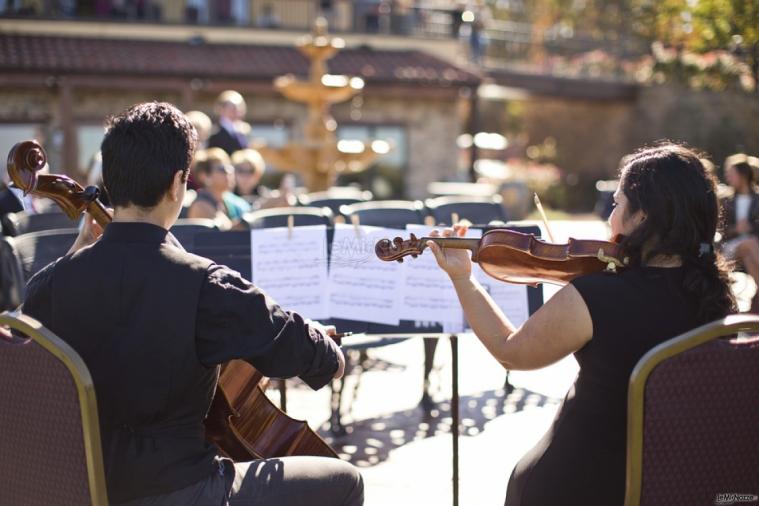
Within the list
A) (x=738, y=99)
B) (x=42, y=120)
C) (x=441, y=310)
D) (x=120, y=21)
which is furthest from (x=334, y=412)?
(x=738, y=99)

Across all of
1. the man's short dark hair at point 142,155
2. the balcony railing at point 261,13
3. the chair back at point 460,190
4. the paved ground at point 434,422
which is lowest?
the paved ground at point 434,422

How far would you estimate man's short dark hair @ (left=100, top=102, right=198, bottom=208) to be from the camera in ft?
6.54

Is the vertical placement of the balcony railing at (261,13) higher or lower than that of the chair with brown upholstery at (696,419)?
higher

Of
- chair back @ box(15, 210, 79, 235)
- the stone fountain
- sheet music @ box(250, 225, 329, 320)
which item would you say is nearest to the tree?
sheet music @ box(250, 225, 329, 320)

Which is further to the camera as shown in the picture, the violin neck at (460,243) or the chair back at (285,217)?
the chair back at (285,217)

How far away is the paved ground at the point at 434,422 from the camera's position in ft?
12.6

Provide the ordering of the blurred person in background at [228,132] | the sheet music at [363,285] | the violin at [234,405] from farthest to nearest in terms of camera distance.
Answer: the blurred person in background at [228,132]
the sheet music at [363,285]
the violin at [234,405]

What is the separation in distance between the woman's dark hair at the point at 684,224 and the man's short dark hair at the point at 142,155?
1.18m

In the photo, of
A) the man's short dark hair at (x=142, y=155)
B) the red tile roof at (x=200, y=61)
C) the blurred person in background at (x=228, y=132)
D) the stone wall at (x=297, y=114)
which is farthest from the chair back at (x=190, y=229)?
the stone wall at (x=297, y=114)

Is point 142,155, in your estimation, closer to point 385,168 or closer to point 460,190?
point 460,190

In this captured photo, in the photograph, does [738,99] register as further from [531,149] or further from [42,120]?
[42,120]

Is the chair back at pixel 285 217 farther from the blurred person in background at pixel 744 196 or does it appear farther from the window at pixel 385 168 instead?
the window at pixel 385 168

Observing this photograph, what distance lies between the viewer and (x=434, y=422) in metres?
4.74

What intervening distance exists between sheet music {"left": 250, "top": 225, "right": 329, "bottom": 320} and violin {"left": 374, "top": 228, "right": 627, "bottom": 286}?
2.54ft
